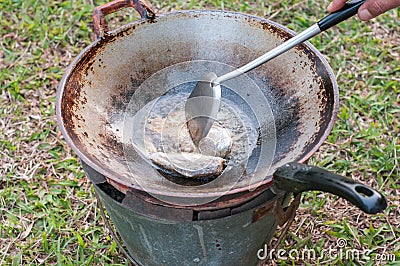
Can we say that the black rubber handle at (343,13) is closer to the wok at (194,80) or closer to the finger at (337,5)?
the finger at (337,5)

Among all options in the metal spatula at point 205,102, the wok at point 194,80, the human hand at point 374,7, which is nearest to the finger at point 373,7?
the human hand at point 374,7

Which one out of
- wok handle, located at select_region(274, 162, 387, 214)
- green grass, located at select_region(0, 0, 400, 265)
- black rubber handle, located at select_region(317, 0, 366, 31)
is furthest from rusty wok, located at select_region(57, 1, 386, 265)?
green grass, located at select_region(0, 0, 400, 265)

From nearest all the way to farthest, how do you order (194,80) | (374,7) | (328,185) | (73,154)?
(328,185) → (374,7) → (194,80) → (73,154)

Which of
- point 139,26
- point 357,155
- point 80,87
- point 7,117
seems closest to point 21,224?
point 7,117

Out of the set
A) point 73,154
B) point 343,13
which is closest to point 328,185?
point 343,13

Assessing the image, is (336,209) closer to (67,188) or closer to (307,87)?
(307,87)

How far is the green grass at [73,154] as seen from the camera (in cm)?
208

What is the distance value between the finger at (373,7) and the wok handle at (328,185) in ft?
1.86

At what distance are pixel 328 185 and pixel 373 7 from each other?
0.63 meters

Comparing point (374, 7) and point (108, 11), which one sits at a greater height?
point (374, 7)

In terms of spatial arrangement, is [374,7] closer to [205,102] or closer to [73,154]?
[205,102]

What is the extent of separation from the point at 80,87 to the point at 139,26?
13.9 inches

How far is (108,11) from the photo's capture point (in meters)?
1.71

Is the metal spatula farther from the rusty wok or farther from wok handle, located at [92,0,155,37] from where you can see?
wok handle, located at [92,0,155,37]
